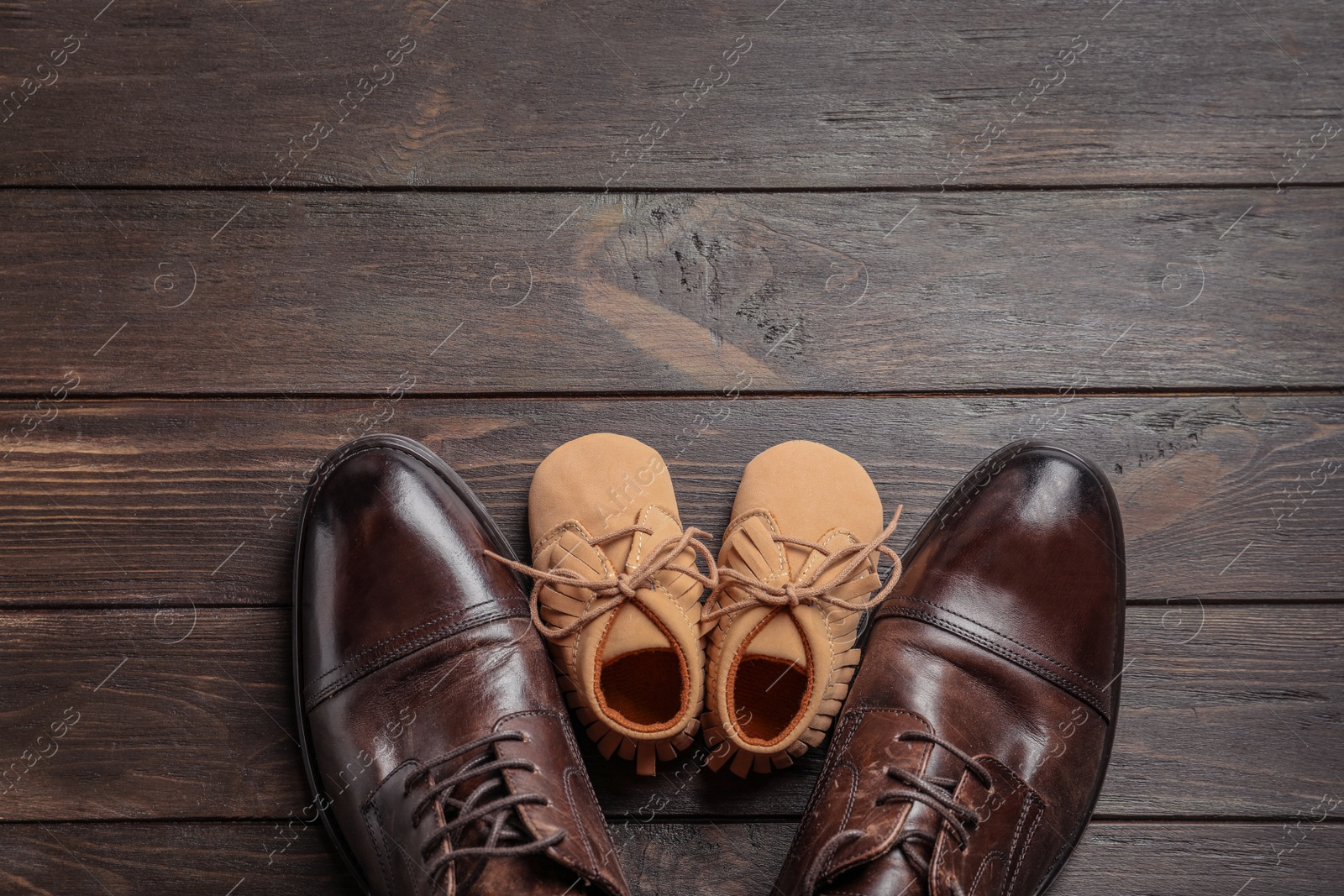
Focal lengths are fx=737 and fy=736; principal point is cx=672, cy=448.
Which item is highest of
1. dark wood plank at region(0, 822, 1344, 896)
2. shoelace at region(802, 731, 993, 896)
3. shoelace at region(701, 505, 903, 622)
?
shoelace at region(701, 505, 903, 622)

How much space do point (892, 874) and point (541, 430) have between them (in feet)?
1.84

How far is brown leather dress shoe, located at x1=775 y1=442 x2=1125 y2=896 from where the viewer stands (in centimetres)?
72

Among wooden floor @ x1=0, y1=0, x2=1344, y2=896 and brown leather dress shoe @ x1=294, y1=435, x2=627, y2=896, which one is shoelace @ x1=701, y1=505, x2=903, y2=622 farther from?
brown leather dress shoe @ x1=294, y1=435, x2=627, y2=896

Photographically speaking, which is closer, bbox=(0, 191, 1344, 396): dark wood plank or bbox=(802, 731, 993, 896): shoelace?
bbox=(802, 731, 993, 896): shoelace

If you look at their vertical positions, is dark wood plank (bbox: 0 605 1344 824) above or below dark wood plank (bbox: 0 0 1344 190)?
below

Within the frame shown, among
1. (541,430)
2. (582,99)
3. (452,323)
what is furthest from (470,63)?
(541,430)

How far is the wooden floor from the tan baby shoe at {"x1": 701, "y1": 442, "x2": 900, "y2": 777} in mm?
49

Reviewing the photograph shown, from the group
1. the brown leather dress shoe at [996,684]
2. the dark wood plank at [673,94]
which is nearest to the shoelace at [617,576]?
the brown leather dress shoe at [996,684]

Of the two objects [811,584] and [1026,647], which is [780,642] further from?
[1026,647]

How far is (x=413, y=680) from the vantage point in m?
0.74

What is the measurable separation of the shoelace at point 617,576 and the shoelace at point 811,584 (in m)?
0.03

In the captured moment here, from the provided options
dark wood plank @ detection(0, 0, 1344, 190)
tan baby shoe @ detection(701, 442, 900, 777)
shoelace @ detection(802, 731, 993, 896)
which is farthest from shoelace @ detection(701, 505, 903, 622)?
dark wood plank @ detection(0, 0, 1344, 190)

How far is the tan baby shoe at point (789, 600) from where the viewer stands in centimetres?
72

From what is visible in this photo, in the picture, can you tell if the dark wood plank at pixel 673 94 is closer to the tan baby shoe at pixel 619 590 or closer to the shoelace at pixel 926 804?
the tan baby shoe at pixel 619 590
